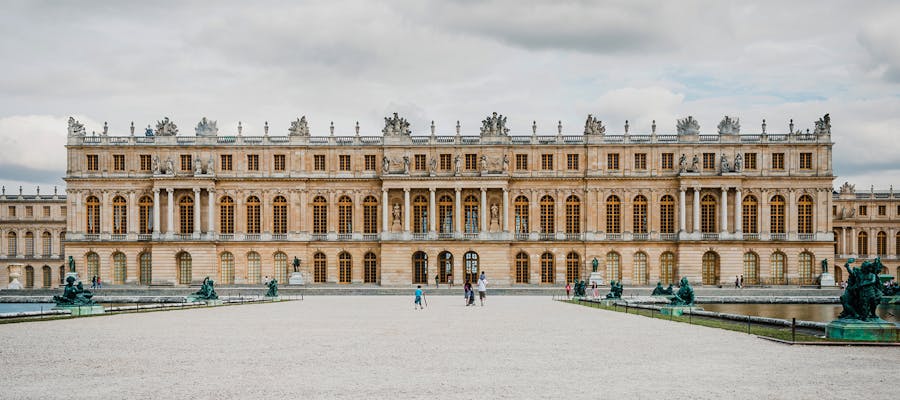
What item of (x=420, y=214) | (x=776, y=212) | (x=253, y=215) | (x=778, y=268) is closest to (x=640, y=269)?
(x=778, y=268)

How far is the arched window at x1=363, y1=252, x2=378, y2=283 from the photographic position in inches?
2763

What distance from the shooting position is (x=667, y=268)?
6919cm

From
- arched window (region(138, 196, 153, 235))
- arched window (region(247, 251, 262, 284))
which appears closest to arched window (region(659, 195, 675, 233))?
arched window (region(247, 251, 262, 284))

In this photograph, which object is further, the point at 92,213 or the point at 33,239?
the point at 33,239

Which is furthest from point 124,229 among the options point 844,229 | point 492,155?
point 844,229

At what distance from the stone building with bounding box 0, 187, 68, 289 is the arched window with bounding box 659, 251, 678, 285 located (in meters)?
62.2

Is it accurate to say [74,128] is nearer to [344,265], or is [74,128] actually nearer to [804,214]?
[344,265]

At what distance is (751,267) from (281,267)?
35446mm

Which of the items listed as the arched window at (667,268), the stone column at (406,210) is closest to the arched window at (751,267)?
the arched window at (667,268)

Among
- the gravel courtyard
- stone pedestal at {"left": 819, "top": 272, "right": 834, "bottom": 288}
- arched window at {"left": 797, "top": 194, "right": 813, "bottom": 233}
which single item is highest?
arched window at {"left": 797, "top": 194, "right": 813, "bottom": 233}

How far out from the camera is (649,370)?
59.2 feet

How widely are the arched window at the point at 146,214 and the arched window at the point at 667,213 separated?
38540 millimetres

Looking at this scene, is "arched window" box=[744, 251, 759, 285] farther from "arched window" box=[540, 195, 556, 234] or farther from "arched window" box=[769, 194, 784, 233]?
"arched window" box=[540, 195, 556, 234]

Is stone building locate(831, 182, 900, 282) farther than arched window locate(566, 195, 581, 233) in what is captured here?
Yes
